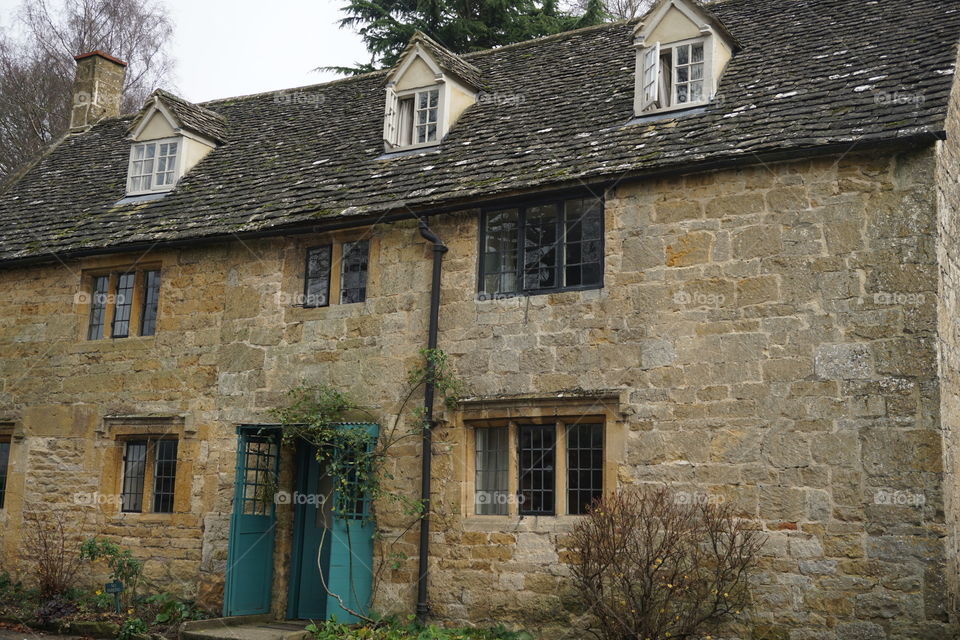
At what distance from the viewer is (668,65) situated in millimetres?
12594

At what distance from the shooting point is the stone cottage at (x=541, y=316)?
971 centimetres

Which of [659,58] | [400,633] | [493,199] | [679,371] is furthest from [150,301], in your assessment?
[679,371]

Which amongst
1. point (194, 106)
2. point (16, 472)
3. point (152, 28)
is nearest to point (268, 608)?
point (16, 472)

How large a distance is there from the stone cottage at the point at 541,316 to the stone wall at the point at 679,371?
3cm

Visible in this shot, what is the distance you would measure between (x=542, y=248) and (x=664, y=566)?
12.9ft

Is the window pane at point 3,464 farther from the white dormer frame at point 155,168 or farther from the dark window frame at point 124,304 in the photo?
the white dormer frame at point 155,168

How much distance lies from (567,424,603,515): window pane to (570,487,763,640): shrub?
0.70 m

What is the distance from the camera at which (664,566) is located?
399 inches

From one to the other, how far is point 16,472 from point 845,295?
11983 mm

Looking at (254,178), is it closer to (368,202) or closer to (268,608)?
(368,202)

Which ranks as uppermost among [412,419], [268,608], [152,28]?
[152,28]
